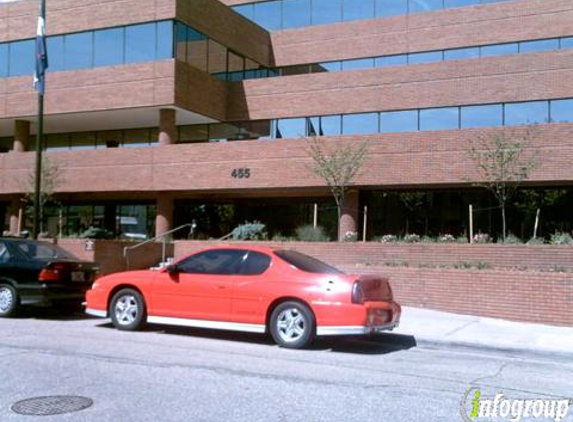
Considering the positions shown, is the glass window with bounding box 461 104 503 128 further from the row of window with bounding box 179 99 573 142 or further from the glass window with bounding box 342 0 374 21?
the glass window with bounding box 342 0 374 21

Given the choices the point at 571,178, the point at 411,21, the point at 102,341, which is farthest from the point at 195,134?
the point at 102,341

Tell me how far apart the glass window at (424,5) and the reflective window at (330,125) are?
7.25m

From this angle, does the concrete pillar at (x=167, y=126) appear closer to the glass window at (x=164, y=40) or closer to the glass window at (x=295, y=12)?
the glass window at (x=164, y=40)

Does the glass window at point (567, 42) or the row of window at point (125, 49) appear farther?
the glass window at point (567, 42)

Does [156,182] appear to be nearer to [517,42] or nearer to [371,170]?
[371,170]

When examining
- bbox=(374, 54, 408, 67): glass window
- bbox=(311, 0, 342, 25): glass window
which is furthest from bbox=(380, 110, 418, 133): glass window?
bbox=(311, 0, 342, 25): glass window

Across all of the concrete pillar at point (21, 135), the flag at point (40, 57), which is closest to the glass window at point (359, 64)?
the concrete pillar at point (21, 135)

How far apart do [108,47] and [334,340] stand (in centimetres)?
1978

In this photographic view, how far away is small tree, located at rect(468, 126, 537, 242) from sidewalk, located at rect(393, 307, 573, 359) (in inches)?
306

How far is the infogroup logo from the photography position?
251 inches

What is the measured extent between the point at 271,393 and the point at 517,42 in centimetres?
2498

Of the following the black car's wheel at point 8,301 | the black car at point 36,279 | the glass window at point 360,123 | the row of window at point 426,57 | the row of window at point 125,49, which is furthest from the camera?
the row of window at point 426,57

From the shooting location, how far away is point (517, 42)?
2811 cm

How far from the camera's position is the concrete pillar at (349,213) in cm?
2480
